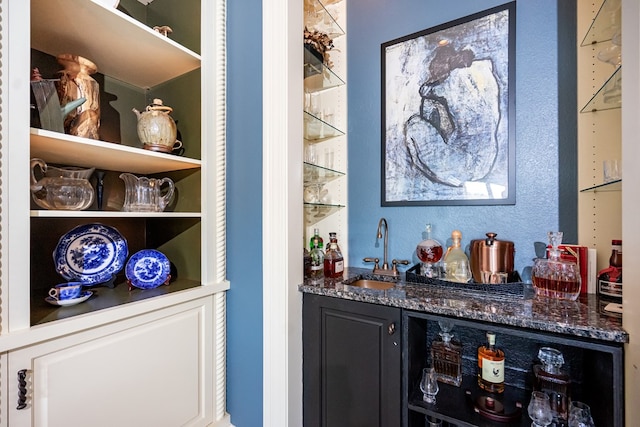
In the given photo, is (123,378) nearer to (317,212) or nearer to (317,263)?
(317,263)

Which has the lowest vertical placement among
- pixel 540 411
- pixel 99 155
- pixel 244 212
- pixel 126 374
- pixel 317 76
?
pixel 540 411

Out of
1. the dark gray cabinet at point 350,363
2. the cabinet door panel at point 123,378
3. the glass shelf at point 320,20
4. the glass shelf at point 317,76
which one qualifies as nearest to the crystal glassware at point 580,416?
the dark gray cabinet at point 350,363

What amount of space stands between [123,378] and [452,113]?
1.85 meters

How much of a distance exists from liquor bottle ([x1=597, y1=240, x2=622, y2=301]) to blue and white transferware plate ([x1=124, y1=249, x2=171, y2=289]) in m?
1.80

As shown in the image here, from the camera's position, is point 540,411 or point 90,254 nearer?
point 540,411

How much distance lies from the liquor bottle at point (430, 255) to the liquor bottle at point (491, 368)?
35 cm

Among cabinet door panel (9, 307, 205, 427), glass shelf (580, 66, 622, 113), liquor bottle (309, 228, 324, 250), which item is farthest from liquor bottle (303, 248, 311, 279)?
glass shelf (580, 66, 622, 113)

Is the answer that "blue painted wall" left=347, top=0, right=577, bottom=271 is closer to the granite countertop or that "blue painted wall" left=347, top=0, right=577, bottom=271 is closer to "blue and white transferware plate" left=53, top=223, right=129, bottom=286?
the granite countertop

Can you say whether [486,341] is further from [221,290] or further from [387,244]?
[221,290]

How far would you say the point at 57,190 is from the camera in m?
1.00

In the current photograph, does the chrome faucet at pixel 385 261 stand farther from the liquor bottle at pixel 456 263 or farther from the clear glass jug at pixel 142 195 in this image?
the clear glass jug at pixel 142 195

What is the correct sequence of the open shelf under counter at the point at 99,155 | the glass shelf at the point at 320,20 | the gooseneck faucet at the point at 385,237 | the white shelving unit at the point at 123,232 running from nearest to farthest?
the white shelving unit at the point at 123,232 → the open shelf under counter at the point at 99,155 → the gooseneck faucet at the point at 385,237 → the glass shelf at the point at 320,20

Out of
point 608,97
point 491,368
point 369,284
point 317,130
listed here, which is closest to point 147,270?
point 369,284

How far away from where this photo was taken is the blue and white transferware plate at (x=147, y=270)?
1238 millimetres
